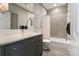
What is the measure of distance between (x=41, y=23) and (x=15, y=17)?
365mm

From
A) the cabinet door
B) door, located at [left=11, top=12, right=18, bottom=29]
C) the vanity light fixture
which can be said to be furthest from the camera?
door, located at [left=11, top=12, right=18, bottom=29]

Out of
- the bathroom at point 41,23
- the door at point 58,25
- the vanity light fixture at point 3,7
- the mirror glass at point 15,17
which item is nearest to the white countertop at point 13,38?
the bathroom at point 41,23

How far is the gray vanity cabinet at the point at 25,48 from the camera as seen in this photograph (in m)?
→ 1.10

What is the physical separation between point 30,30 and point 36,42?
19 centimetres

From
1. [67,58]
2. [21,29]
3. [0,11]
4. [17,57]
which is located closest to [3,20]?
[0,11]

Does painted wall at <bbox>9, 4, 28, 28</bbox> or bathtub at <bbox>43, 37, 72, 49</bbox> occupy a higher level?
painted wall at <bbox>9, 4, 28, 28</bbox>

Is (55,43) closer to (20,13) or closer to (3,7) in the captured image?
(20,13)

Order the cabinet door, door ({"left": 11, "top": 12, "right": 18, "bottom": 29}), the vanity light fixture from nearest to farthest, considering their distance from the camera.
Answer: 1. the cabinet door
2. the vanity light fixture
3. door ({"left": 11, "top": 12, "right": 18, "bottom": 29})

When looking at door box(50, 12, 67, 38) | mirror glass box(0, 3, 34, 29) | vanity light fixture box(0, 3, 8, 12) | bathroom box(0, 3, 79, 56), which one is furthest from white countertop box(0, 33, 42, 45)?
vanity light fixture box(0, 3, 8, 12)

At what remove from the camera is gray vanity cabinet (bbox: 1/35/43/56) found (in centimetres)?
110

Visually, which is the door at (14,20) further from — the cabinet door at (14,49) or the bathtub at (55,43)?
the bathtub at (55,43)

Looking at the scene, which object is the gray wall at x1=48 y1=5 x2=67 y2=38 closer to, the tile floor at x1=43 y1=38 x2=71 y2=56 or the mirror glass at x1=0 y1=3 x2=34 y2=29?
the tile floor at x1=43 y1=38 x2=71 y2=56

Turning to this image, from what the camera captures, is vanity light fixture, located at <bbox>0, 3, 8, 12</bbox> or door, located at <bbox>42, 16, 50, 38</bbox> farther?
door, located at <bbox>42, 16, 50, 38</bbox>

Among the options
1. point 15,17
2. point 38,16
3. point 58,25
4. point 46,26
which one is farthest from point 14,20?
point 58,25
